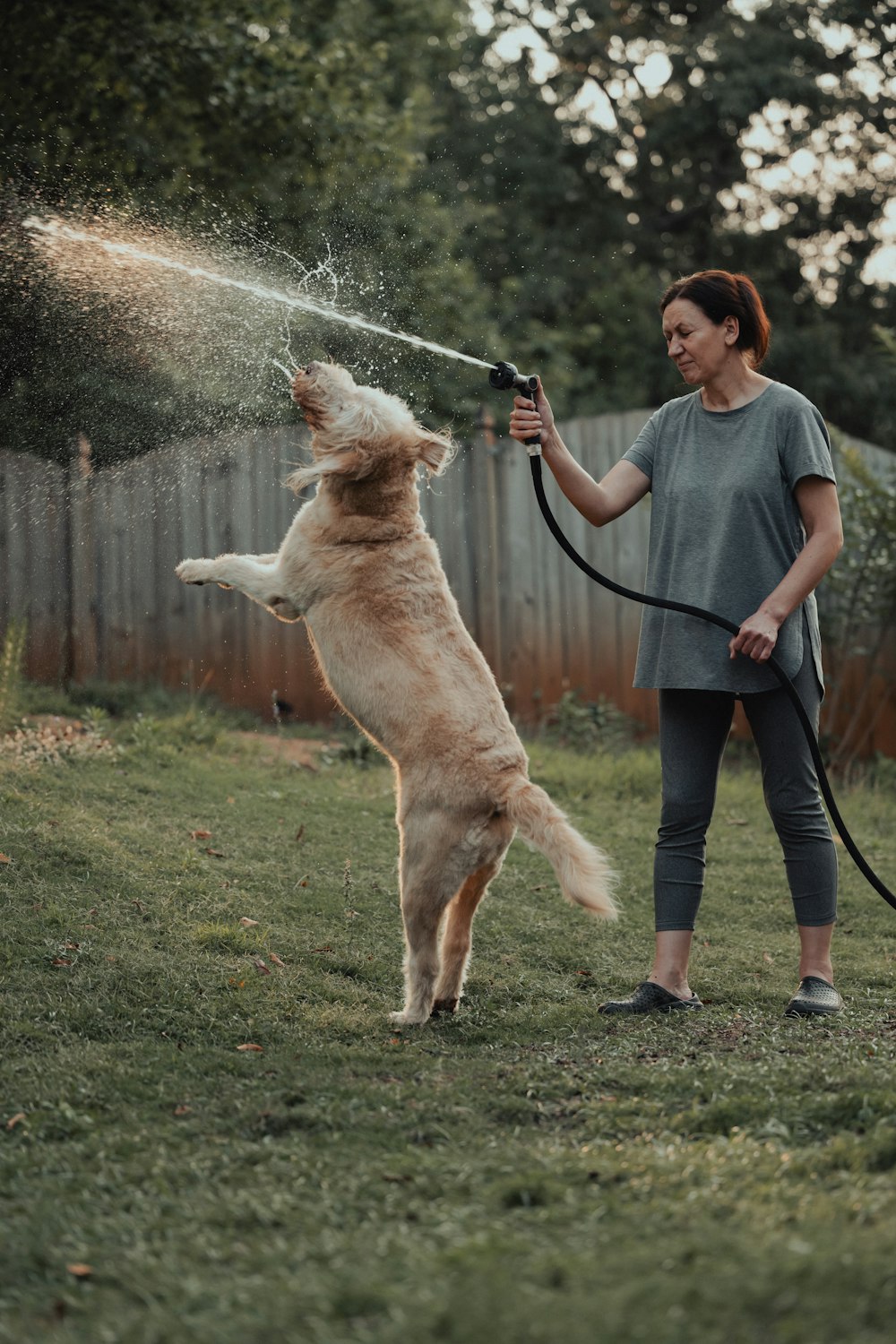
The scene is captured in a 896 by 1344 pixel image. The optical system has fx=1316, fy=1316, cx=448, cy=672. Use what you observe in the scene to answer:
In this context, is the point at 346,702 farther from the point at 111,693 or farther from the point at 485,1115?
the point at 111,693

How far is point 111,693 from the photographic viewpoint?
903cm

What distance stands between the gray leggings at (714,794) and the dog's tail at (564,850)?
1.64 ft

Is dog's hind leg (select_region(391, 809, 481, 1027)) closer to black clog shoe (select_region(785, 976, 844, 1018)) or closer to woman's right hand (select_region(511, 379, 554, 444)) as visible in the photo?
black clog shoe (select_region(785, 976, 844, 1018))

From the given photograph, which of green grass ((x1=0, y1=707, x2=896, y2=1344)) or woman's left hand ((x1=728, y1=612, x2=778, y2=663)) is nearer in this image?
green grass ((x1=0, y1=707, x2=896, y2=1344))

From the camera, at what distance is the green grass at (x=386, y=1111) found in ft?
7.16

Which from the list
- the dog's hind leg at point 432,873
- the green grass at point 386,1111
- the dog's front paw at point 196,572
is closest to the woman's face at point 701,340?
the dog's hind leg at point 432,873

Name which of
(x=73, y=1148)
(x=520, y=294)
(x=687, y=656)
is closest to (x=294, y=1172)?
(x=73, y=1148)

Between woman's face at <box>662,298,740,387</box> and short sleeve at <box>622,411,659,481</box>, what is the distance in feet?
1.01

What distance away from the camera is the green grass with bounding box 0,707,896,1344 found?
2.18 meters

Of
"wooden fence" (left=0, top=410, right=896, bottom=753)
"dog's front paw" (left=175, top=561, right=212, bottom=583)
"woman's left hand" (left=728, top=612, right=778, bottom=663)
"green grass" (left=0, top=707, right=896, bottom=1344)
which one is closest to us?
"green grass" (left=0, top=707, right=896, bottom=1344)

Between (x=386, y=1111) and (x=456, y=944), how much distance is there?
1.13 metres

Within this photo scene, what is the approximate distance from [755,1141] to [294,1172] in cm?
102

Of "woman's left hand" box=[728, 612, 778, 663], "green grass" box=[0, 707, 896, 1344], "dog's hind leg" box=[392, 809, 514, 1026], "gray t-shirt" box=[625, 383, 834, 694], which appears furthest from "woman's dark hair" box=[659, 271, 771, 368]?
"green grass" box=[0, 707, 896, 1344]

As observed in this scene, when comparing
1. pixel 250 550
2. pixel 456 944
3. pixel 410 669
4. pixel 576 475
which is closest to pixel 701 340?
pixel 576 475
